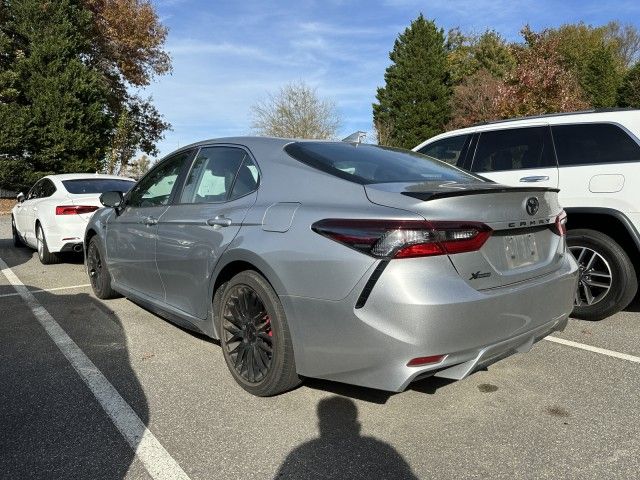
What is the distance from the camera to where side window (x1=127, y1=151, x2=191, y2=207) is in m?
4.19

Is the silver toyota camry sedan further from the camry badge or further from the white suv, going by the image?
the white suv

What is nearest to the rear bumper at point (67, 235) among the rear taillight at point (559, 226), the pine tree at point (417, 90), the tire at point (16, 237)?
the tire at point (16, 237)

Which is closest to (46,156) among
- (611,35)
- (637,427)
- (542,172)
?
(542,172)

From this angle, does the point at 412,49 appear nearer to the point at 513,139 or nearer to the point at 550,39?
the point at 550,39

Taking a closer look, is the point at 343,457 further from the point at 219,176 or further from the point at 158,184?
the point at 158,184

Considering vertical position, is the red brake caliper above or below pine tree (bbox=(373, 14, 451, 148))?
below

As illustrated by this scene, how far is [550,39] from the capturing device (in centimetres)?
2069

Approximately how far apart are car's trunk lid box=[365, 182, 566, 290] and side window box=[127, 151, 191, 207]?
2054mm

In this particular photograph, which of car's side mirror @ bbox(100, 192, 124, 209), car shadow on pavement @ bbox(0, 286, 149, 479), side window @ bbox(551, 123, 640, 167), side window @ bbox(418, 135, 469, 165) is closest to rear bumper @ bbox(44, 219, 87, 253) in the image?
car shadow on pavement @ bbox(0, 286, 149, 479)

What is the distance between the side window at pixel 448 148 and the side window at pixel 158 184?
2.96 m

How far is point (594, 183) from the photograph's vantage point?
4484 millimetres

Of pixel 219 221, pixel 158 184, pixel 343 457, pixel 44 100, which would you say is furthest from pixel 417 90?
pixel 343 457

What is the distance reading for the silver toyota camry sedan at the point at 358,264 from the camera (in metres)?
2.42

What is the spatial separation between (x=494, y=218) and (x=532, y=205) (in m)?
0.40
